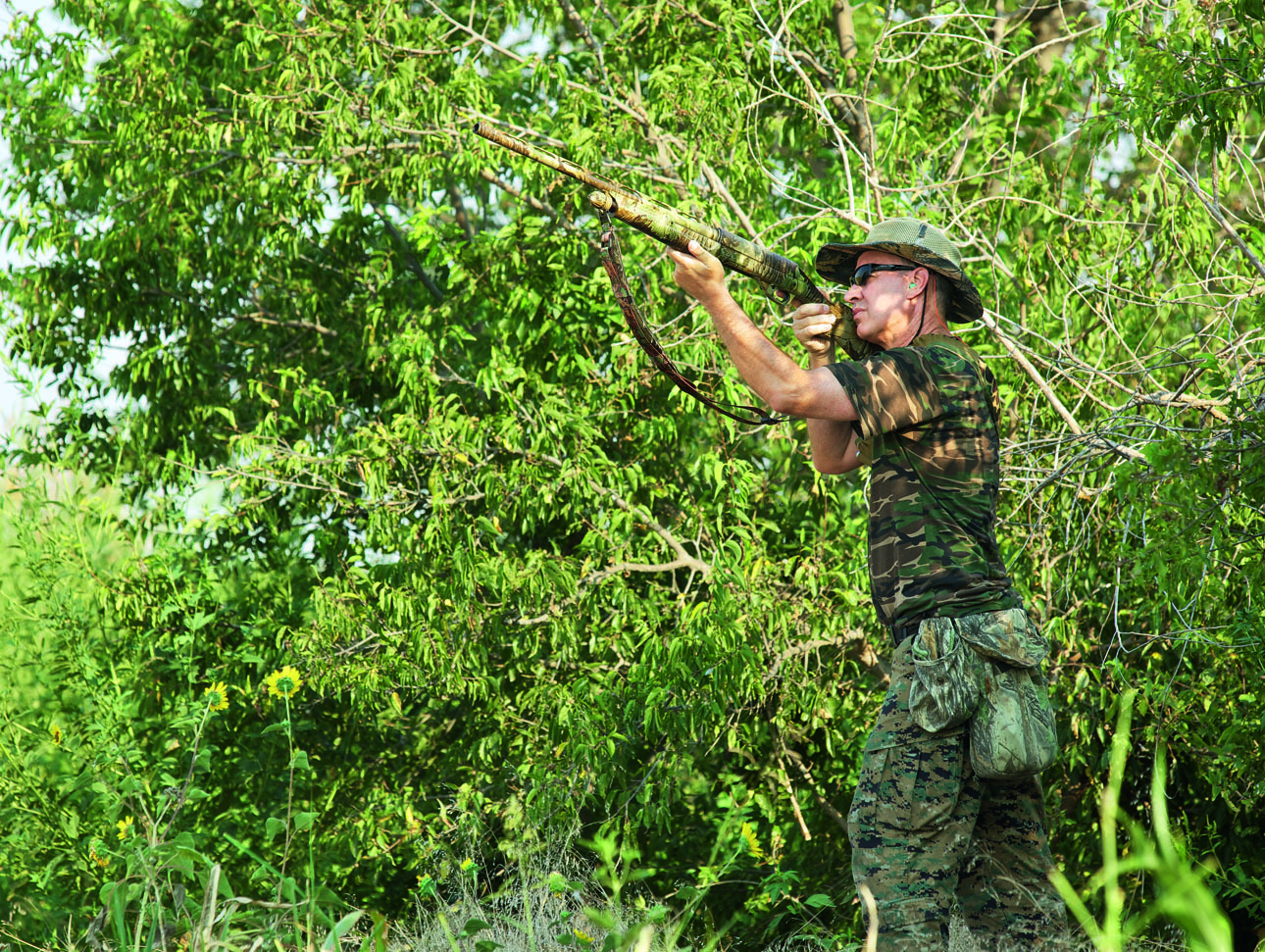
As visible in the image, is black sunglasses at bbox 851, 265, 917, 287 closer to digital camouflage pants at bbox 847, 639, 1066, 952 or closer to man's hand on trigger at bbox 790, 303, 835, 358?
man's hand on trigger at bbox 790, 303, 835, 358

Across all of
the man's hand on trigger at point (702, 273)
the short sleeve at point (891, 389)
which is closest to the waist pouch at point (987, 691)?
the short sleeve at point (891, 389)

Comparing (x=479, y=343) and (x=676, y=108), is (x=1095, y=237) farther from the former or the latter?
(x=479, y=343)

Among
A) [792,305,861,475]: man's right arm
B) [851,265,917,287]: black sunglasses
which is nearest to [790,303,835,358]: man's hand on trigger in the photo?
[792,305,861,475]: man's right arm

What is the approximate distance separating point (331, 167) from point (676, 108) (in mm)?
1849

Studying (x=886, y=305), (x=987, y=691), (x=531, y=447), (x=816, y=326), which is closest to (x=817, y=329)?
(x=816, y=326)

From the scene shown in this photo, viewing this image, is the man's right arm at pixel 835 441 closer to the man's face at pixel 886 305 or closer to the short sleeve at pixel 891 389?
the man's face at pixel 886 305

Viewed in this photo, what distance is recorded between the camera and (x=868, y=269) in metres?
2.81

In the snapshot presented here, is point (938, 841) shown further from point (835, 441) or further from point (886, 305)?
point (886, 305)

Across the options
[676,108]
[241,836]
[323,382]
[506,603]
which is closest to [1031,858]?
[506,603]

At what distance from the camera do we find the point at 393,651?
5.52 meters

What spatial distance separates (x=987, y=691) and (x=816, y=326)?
0.92 meters

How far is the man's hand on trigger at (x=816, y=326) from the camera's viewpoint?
2.81m

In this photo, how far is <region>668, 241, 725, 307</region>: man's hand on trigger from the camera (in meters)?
2.54

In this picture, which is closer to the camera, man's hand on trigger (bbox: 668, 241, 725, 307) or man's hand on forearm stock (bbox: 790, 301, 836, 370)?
man's hand on trigger (bbox: 668, 241, 725, 307)
